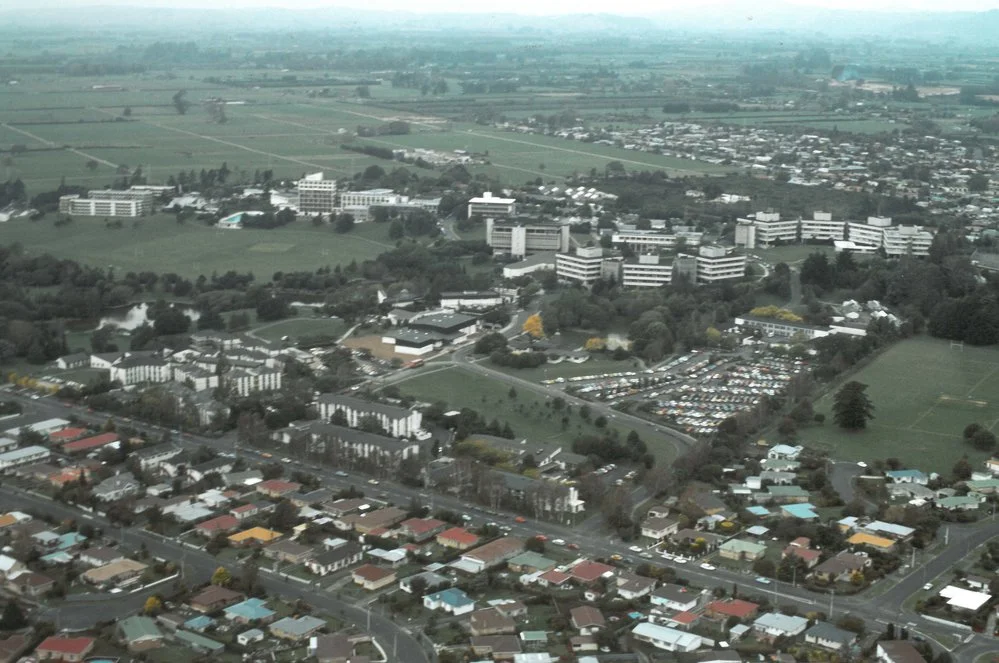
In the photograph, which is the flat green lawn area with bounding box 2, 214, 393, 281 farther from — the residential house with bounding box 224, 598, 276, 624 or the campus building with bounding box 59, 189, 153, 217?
the residential house with bounding box 224, 598, 276, 624

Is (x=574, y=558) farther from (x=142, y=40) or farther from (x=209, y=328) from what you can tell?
(x=142, y=40)

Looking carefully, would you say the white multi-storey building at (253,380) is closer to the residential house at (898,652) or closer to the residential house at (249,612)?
the residential house at (249,612)

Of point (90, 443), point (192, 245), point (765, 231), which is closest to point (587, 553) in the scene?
point (90, 443)

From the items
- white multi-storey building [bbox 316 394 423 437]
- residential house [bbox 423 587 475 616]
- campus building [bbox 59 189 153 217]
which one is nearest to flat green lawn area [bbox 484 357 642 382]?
white multi-storey building [bbox 316 394 423 437]

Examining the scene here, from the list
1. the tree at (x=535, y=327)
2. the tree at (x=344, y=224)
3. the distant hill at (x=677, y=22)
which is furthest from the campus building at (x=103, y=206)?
the distant hill at (x=677, y=22)

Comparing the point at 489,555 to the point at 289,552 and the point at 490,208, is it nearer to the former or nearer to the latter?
the point at 289,552
